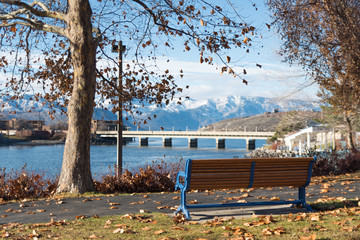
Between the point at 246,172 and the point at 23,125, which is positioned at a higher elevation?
the point at 23,125

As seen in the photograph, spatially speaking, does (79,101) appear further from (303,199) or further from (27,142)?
(27,142)

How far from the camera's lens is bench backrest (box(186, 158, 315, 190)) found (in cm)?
734

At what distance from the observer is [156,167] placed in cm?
1355

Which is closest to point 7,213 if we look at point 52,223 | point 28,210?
point 28,210

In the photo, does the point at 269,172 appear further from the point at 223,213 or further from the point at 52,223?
the point at 52,223

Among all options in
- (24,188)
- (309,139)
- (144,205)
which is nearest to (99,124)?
(309,139)

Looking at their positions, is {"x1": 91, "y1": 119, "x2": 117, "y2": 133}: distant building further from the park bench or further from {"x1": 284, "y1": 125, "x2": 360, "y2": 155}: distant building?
{"x1": 284, "y1": 125, "x2": 360, "y2": 155}: distant building

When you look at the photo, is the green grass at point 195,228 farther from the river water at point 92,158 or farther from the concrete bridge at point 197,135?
the concrete bridge at point 197,135

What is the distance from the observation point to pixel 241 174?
7648mm

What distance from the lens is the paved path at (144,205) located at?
308 inches

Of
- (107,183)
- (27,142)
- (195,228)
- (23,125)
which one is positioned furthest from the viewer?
(23,125)

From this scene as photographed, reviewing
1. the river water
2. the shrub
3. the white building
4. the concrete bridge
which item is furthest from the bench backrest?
the concrete bridge

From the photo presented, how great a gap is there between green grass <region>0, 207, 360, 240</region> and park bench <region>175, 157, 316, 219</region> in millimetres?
651

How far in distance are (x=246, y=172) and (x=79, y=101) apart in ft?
17.7
